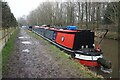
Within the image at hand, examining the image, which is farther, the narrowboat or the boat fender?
the narrowboat

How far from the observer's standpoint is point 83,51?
12602mm

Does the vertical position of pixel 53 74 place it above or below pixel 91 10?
below

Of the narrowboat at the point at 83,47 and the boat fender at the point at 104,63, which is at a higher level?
the narrowboat at the point at 83,47

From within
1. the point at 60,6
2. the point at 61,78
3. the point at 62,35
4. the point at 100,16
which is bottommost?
the point at 61,78

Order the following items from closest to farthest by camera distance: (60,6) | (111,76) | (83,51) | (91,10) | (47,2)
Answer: (111,76) < (83,51) < (91,10) < (60,6) < (47,2)

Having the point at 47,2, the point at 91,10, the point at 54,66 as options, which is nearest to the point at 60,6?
the point at 47,2

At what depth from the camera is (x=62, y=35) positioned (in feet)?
53.7

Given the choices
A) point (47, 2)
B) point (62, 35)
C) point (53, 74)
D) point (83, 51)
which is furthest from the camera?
point (47, 2)

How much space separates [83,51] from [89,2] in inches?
1165

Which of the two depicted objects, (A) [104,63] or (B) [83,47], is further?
(B) [83,47]

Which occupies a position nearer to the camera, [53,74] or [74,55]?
[53,74]

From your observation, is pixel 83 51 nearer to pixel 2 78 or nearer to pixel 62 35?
pixel 62 35

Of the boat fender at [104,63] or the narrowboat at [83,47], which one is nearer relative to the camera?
the boat fender at [104,63]

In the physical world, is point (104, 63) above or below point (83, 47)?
below
